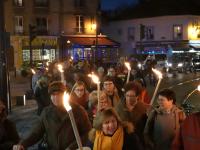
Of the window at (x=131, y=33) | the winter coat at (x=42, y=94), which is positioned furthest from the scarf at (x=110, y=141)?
the window at (x=131, y=33)

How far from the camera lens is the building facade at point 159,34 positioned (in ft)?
183

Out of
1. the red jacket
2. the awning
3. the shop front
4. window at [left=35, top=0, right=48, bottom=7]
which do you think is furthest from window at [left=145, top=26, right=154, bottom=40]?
the red jacket

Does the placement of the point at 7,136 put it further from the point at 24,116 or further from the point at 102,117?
the point at 24,116

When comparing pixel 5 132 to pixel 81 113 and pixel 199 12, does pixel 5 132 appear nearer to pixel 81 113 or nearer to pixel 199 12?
pixel 81 113

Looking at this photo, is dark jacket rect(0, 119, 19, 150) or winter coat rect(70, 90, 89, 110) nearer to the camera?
dark jacket rect(0, 119, 19, 150)

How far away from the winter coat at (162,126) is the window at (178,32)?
169ft

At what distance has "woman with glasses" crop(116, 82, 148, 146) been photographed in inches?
228

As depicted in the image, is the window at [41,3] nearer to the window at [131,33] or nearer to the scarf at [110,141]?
the window at [131,33]

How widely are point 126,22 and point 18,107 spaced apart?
44573 millimetres

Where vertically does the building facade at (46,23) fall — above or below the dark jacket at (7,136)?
above

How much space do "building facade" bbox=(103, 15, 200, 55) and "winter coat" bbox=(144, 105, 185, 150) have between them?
49.5 m

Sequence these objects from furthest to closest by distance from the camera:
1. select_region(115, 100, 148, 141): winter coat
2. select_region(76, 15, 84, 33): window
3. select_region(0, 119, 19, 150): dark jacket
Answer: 1. select_region(76, 15, 84, 33): window
2. select_region(115, 100, 148, 141): winter coat
3. select_region(0, 119, 19, 150): dark jacket

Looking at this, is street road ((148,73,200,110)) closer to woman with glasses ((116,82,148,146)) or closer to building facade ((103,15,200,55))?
woman with glasses ((116,82,148,146))

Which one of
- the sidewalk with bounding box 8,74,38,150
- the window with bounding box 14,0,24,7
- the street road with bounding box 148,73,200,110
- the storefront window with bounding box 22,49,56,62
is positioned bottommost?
the sidewalk with bounding box 8,74,38,150
